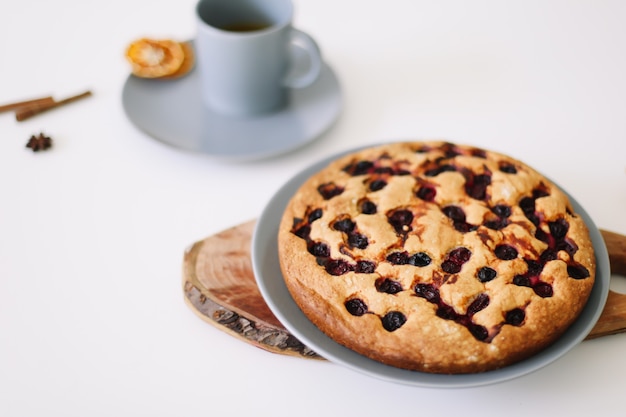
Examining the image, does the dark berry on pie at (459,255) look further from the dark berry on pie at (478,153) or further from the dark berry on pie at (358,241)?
the dark berry on pie at (478,153)

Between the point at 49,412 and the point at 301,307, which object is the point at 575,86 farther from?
the point at 49,412

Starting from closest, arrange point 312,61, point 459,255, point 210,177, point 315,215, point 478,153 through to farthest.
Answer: point 459,255, point 315,215, point 478,153, point 210,177, point 312,61

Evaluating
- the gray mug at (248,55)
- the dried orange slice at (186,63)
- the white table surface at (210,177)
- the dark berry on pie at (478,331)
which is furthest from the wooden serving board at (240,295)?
the dried orange slice at (186,63)

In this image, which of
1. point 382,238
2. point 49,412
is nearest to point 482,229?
point 382,238

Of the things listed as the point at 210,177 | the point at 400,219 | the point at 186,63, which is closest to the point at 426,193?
the point at 400,219

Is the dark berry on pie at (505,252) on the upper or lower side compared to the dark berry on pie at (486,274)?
upper

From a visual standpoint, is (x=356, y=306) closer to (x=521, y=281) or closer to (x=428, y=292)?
(x=428, y=292)
